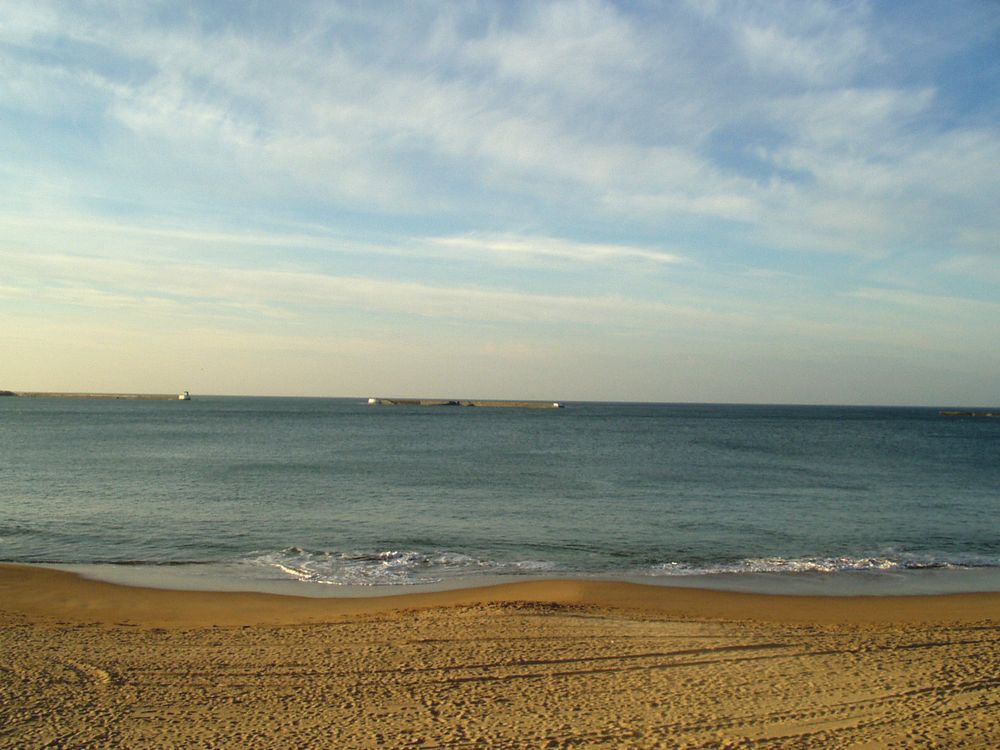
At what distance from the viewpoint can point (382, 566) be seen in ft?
56.5

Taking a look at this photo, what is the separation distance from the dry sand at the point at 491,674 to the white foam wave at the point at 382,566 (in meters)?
2.08

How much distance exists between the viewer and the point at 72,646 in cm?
1051

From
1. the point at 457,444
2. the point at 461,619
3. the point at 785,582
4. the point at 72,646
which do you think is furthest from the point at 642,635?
the point at 457,444

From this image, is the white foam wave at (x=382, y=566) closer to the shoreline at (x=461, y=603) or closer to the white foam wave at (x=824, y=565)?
the shoreline at (x=461, y=603)

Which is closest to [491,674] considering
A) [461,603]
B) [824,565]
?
[461,603]

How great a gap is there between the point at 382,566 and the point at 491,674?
8345 mm

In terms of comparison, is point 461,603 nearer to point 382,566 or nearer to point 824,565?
point 382,566

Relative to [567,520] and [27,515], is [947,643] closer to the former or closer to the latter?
[567,520]

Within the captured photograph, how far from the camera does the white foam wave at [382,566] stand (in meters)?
16.1

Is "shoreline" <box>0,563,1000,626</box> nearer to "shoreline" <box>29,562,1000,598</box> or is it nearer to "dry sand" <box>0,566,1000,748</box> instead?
"dry sand" <box>0,566,1000,748</box>

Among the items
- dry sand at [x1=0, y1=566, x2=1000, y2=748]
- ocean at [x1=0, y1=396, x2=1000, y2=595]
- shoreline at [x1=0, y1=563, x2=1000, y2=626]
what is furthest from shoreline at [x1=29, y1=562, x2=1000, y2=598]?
dry sand at [x1=0, y1=566, x2=1000, y2=748]

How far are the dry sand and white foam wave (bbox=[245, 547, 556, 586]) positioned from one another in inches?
82.0

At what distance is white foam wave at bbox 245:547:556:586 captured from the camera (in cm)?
1614

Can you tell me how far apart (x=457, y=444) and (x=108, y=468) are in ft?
93.9
